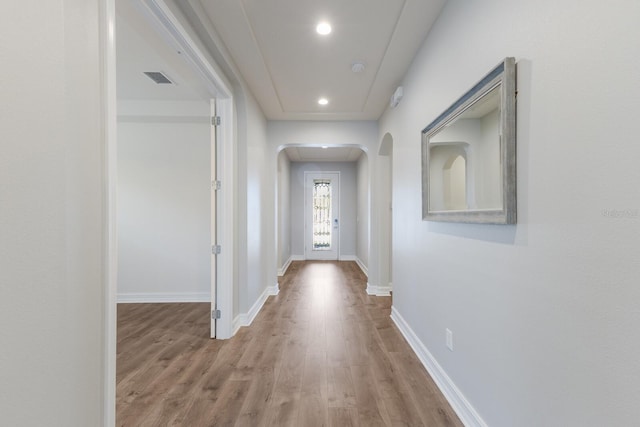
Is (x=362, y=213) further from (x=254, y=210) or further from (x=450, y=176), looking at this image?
(x=450, y=176)

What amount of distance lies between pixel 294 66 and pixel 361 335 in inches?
106

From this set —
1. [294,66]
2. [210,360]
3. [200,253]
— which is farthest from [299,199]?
[210,360]

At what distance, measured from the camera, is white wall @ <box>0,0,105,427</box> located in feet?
2.84

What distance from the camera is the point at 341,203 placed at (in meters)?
7.68

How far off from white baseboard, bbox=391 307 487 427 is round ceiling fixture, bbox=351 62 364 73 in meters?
2.50

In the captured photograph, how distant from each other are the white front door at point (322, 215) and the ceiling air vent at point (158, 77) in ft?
15.2

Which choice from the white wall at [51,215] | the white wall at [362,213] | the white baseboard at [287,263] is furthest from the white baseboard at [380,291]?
the white wall at [51,215]

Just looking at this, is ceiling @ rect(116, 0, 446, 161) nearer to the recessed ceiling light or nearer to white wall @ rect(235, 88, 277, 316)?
the recessed ceiling light

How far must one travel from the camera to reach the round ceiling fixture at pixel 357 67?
2.81 meters

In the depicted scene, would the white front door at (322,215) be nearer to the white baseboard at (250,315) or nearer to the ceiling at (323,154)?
the ceiling at (323,154)

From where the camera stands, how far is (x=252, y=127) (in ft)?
11.5

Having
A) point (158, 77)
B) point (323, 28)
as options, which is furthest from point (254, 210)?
point (323, 28)

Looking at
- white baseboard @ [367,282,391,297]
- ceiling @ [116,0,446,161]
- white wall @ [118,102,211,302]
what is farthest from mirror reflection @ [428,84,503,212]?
white wall @ [118,102,211,302]

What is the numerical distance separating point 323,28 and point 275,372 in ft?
8.62
